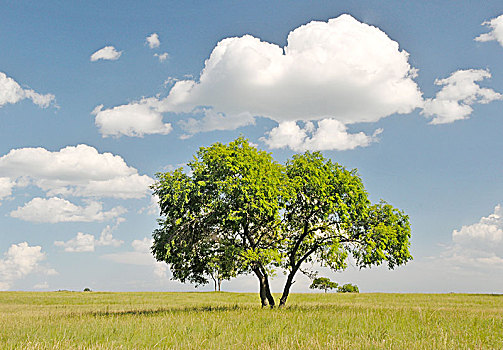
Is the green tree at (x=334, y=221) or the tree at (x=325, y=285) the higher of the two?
the green tree at (x=334, y=221)

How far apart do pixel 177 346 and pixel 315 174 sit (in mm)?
17904

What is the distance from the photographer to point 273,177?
2833 centimetres

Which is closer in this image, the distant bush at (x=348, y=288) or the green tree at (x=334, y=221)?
the green tree at (x=334, y=221)

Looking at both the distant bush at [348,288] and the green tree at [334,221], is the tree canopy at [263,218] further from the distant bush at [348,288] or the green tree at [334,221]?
the distant bush at [348,288]

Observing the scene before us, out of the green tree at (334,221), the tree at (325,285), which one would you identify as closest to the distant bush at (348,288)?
the tree at (325,285)

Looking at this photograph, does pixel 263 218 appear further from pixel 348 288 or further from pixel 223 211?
pixel 348 288

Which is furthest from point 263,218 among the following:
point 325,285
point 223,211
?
point 325,285

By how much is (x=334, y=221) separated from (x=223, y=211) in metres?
7.89

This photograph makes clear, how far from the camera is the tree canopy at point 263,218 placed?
2734cm

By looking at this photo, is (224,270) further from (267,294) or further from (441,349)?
(441,349)

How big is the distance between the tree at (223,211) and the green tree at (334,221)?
1.62 m

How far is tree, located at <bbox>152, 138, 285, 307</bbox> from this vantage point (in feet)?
88.4

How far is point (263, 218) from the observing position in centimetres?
2948

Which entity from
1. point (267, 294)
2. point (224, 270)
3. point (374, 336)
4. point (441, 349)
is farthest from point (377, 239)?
point (441, 349)
